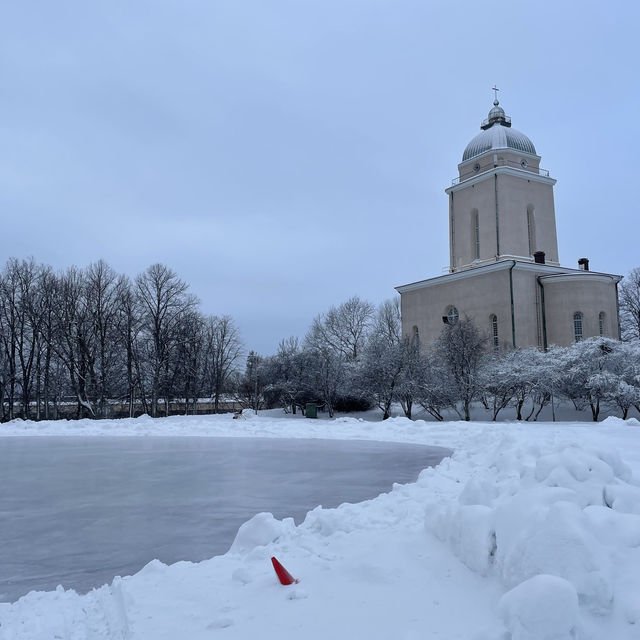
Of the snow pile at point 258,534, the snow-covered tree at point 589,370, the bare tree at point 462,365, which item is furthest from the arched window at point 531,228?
the snow pile at point 258,534

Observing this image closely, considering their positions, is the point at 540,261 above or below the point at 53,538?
above

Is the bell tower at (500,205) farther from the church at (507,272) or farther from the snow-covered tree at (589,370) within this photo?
the snow-covered tree at (589,370)

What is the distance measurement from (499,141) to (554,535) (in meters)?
42.7

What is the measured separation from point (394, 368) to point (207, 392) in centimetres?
2737

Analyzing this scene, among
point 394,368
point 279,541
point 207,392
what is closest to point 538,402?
point 394,368

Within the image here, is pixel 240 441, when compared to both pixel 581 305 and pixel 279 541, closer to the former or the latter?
pixel 279 541

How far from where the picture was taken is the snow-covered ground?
345cm

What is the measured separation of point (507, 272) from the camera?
3647 centimetres

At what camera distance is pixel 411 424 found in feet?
72.7

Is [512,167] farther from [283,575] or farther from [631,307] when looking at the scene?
[283,575]

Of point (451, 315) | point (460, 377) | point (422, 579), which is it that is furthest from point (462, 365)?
point (422, 579)

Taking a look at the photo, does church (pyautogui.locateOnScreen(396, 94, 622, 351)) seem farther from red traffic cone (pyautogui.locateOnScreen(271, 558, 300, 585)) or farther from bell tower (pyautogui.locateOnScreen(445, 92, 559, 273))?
red traffic cone (pyautogui.locateOnScreen(271, 558, 300, 585))

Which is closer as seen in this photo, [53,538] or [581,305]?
[53,538]

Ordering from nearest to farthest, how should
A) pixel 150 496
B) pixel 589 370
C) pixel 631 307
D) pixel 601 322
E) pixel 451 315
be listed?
1. pixel 150 496
2. pixel 589 370
3. pixel 601 322
4. pixel 451 315
5. pixel 631 307
